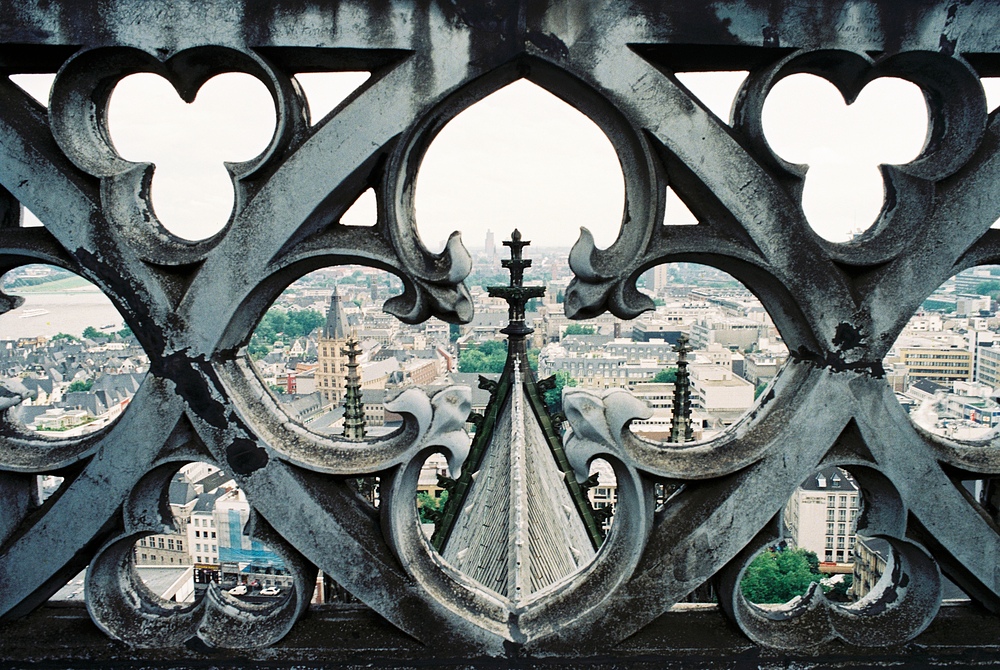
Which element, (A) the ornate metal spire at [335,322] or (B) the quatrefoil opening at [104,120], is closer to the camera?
(B) the quatrefoil opening at [104,120]

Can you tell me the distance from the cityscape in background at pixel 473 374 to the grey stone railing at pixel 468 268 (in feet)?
0.77

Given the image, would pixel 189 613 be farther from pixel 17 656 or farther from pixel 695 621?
pixel 695 621

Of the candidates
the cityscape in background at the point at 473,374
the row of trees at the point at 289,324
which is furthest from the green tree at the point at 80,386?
the row of trees at the point at 289,324

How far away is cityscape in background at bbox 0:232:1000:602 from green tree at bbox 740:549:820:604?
78cm

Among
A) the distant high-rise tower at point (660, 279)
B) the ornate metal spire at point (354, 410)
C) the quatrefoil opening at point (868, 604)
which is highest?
the quatrefoil opening at point (868, 604)

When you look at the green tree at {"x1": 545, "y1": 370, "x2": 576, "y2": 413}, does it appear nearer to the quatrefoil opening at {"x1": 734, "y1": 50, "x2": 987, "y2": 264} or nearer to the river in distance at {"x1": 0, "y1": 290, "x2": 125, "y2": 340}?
the quatrefoil opening at {"x1": 734, "y1": 50, "x2": 987, "y2": 264}

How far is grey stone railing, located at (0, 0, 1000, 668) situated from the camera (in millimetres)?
1979

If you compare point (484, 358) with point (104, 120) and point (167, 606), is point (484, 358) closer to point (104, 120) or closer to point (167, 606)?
point (167, 606)

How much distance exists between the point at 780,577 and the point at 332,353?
821 inches

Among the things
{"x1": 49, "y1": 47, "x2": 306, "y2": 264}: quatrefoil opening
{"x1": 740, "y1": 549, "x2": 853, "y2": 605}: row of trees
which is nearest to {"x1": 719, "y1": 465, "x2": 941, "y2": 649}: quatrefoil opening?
{"x1": 49, "y1": 47, "x2": 306, "y2": 264}: quatrefoil opening

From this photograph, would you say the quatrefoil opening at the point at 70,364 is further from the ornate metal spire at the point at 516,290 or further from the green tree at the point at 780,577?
the green tree at the point at 780,577

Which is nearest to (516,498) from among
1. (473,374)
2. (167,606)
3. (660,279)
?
(167,606)

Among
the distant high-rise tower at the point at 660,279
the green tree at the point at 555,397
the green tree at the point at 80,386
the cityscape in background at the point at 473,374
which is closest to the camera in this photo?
the cityscape in background at the point at 473,374

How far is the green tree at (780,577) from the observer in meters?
31.5
